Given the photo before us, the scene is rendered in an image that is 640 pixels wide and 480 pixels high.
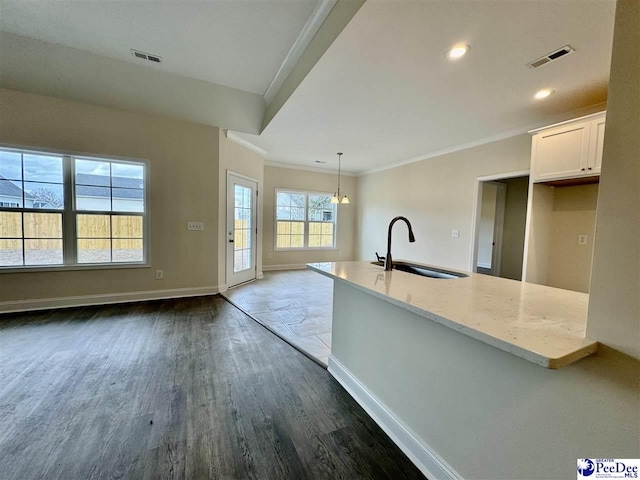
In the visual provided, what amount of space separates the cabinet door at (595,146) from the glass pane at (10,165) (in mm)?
6516

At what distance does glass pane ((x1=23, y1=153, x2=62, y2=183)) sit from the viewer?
10.9 feet

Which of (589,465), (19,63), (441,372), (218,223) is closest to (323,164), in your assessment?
(218,223)

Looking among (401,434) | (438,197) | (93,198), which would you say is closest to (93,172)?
(93,198)

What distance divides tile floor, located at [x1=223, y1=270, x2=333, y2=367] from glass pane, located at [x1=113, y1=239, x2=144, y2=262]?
1431 mm

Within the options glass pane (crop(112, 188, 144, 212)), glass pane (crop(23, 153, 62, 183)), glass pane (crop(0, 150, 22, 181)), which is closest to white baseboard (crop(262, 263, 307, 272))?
→ glass pane (crop(112, 188, 144, 212))

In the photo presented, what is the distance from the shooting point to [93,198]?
3.67 metres

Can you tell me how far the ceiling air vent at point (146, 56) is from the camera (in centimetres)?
304

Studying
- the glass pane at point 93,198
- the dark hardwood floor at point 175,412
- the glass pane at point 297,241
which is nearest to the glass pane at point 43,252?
the glass pane at point 93,198

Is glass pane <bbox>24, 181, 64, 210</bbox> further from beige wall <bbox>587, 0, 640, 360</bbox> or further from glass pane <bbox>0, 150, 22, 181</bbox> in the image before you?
beige wall <bbox>587, 0, 640, 360</bbox>

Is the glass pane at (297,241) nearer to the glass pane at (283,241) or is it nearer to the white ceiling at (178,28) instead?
the glass pane at (283,241)

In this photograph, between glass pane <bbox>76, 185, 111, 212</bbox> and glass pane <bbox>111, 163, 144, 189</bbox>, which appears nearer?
glass pane <bbox>76, 185, 111, 212</bbox>

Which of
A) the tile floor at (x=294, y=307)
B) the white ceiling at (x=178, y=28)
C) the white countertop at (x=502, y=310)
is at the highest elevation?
the white ceiling at (x=178, y=28)

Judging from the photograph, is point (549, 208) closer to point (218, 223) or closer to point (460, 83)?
point (460, 83)

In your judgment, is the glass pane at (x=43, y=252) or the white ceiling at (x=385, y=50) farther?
the glass pane at (x=43, y=252)
